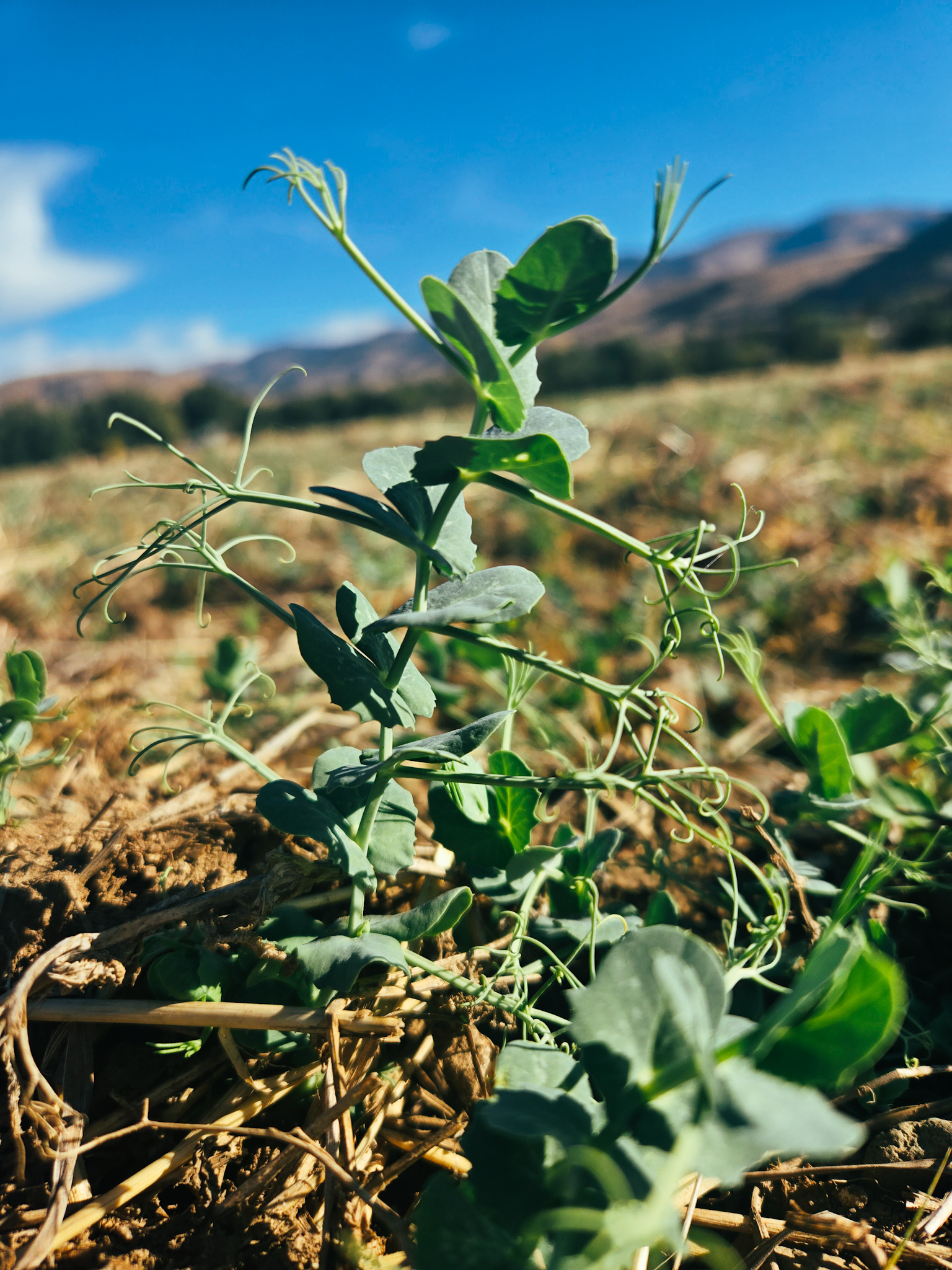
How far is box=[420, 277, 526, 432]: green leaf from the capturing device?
51 centimetres

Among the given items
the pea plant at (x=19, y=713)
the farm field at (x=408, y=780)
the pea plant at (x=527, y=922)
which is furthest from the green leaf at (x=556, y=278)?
the pea plant at (x=19, y=713)

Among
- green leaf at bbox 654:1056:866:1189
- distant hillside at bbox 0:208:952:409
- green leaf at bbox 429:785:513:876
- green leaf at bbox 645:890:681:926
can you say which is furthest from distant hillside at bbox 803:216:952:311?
green leaf at bbox 654:1056:866:1189

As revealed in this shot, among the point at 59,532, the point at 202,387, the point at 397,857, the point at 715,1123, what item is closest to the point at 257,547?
the point at 59,532

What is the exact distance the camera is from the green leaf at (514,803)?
2.47 ft

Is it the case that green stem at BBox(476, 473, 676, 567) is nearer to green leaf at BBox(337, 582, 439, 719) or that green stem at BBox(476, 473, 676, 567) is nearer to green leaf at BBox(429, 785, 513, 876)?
green leaf at BBox(337, 582, 439, 719)

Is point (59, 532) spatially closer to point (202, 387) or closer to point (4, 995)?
point (4, 995)

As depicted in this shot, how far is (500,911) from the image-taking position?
89cm

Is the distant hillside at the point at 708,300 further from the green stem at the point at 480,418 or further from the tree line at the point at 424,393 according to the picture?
the green stem at the point at 480,418

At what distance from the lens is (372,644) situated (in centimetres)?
68

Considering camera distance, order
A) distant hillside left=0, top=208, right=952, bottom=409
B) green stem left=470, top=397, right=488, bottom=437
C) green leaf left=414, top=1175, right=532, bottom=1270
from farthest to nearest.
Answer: distant hillside left=0, top=208, right=952, bottom=409 < green stem left=470, top=397, right=488, bottom=437 < green leaf left=414, top=1175, right=532, bottom=1270

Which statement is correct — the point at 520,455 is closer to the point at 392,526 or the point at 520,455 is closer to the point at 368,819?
the point at 392,526

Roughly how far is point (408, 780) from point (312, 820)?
0.64 meters

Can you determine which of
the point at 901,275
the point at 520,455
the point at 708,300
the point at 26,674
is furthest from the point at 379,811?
the point at 708,300

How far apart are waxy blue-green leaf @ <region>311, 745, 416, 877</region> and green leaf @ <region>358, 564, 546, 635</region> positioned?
14cm
